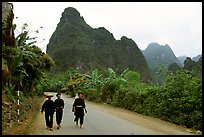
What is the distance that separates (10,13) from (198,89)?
12913 millimetres

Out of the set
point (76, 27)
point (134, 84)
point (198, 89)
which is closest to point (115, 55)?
point (76, 27)

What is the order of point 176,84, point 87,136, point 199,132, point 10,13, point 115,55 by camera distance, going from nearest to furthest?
point 87,136 < point 199,132 < point 176,84 < point 10,13 < point 115,55

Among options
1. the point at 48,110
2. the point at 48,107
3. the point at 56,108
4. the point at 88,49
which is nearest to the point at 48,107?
the point at 48,107

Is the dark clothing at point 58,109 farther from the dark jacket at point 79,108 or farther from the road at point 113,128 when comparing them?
the dark jacket at point 79,108

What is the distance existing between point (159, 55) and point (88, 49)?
217 ft

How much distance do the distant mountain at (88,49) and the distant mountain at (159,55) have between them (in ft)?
121

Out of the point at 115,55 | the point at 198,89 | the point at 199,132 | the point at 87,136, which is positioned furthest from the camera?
the point at 115,55

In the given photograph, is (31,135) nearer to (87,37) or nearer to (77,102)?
(77,102)

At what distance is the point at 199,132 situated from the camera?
13.5 meters

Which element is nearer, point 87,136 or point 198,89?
point 87,136

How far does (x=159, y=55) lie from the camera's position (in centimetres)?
15762

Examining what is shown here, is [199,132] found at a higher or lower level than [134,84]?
lower

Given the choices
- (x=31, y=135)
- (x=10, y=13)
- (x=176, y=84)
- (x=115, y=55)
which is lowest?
(x=31, y=135)

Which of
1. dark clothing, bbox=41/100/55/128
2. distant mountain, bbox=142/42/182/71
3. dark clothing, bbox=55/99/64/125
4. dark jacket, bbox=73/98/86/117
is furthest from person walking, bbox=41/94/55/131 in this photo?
distant mountain, bbox=142/42/182/71
